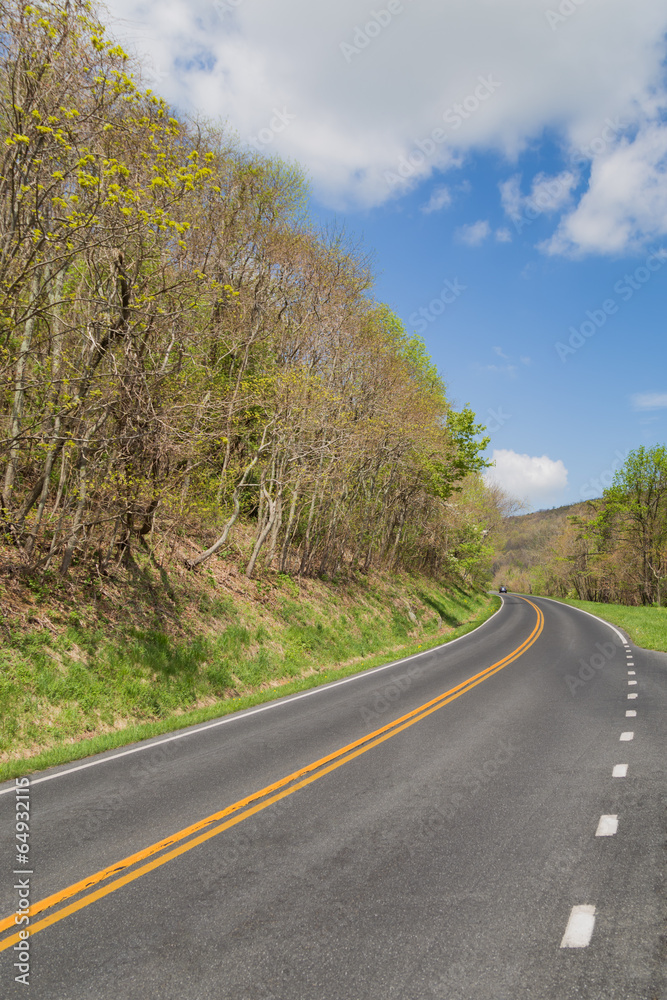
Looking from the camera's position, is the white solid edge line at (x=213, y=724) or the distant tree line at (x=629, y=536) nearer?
the white solid edge line at (x=213, y=724)

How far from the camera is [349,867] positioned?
4383 mm

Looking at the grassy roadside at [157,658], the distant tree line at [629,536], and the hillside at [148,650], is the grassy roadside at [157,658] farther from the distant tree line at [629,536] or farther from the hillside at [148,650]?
the distant tree line at [629,536]

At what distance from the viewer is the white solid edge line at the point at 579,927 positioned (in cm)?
337

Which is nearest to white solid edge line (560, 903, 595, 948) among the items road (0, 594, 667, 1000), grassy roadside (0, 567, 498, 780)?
road (0, 594, 667, 1000)

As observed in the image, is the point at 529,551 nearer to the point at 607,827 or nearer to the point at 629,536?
the point at 629,536

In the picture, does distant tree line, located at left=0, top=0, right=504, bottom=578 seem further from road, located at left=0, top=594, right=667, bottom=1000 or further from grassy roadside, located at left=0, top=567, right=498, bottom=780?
road, located at left=0, top=594, right=667, bottom=1000

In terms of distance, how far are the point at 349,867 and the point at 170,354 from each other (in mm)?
11354

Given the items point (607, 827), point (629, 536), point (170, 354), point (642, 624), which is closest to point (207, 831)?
point (607, 827)

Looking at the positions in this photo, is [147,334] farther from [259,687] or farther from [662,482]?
[662,482]

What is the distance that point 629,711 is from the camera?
31.2 ft

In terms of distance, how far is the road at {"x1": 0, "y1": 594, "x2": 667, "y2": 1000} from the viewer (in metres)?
3.21

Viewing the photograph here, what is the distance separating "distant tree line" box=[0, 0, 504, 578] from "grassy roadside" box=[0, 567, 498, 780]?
1426 millimetres

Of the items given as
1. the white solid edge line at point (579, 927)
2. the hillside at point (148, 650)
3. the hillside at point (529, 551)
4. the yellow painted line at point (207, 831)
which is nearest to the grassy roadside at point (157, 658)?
the hillside at point (148, 650)

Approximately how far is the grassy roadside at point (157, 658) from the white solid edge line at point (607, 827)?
6812 millimetres
